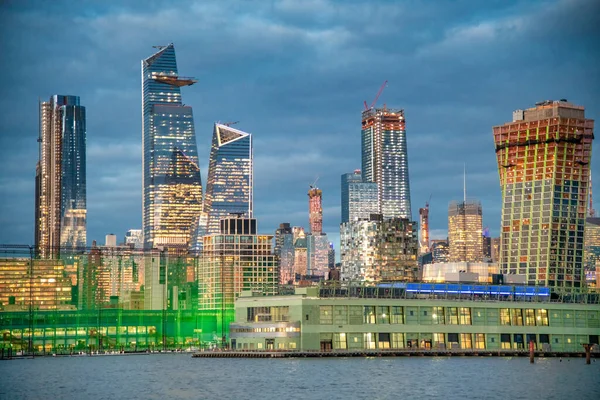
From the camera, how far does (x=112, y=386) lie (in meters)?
153

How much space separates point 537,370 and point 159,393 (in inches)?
2466

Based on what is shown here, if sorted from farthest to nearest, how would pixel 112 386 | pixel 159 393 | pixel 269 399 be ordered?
pixel 112 386 < pixel 159 393 < pixel 269 399

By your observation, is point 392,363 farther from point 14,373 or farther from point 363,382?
point 14,373

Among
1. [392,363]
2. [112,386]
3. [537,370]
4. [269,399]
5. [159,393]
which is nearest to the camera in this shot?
[269,399]

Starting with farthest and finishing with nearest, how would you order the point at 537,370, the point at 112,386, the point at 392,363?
1. the point at 392,363
2. the point at 537,370
3. the point at 112,386

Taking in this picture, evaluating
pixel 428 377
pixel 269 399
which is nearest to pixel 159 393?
pixel 269 399

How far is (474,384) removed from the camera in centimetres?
14600

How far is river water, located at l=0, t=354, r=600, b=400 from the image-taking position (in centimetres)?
13600

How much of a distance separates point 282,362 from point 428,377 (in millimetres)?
44033

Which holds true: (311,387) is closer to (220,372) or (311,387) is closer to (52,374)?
(220,372)

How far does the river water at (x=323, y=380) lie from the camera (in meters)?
136

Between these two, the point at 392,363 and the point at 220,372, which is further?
the point at 392,363

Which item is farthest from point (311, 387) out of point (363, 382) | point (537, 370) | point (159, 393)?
point (537, 370)

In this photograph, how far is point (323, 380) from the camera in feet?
500
